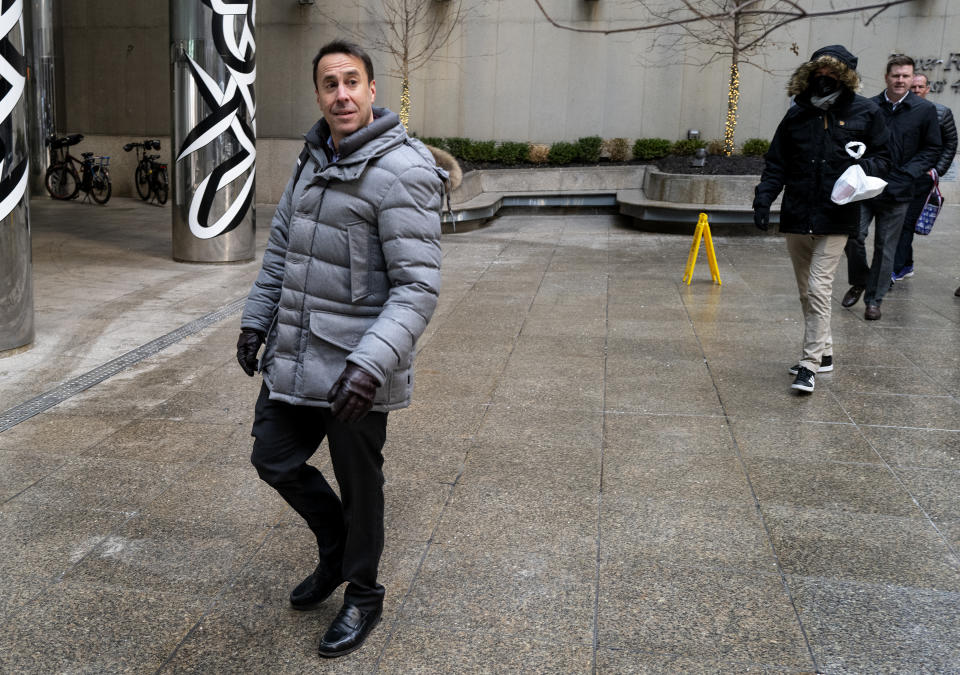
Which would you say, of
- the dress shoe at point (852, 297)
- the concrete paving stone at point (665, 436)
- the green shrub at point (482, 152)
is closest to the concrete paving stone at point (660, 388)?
the concrete paving stone at point (665, 436)

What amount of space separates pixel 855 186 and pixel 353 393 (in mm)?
4469

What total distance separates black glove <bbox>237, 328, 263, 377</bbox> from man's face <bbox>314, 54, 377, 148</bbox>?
2.53 feet

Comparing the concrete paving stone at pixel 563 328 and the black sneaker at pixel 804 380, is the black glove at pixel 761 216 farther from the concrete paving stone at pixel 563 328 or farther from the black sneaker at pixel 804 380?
the concrete paving stone at pixel 563 328

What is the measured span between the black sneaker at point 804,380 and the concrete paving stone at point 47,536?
4.23 meters

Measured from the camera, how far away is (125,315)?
885 cm

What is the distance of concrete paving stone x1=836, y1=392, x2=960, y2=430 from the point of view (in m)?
5.86

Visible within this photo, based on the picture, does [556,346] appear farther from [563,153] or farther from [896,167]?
[563,153]

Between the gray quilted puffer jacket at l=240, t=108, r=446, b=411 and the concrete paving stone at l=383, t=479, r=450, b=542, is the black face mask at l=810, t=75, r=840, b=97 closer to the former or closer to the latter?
the concrete paving stone at l=383, t=479, r=450, b=542

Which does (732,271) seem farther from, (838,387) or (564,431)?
(564,431)

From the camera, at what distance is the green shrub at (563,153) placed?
19438 mm

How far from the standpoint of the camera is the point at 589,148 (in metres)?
19.5

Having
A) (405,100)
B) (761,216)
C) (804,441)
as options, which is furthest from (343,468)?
(405,100)

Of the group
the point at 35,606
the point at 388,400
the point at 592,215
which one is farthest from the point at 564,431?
the point at 592,215

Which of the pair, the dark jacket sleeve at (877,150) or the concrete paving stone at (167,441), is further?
the dark jacket sleeve at (877,150)
